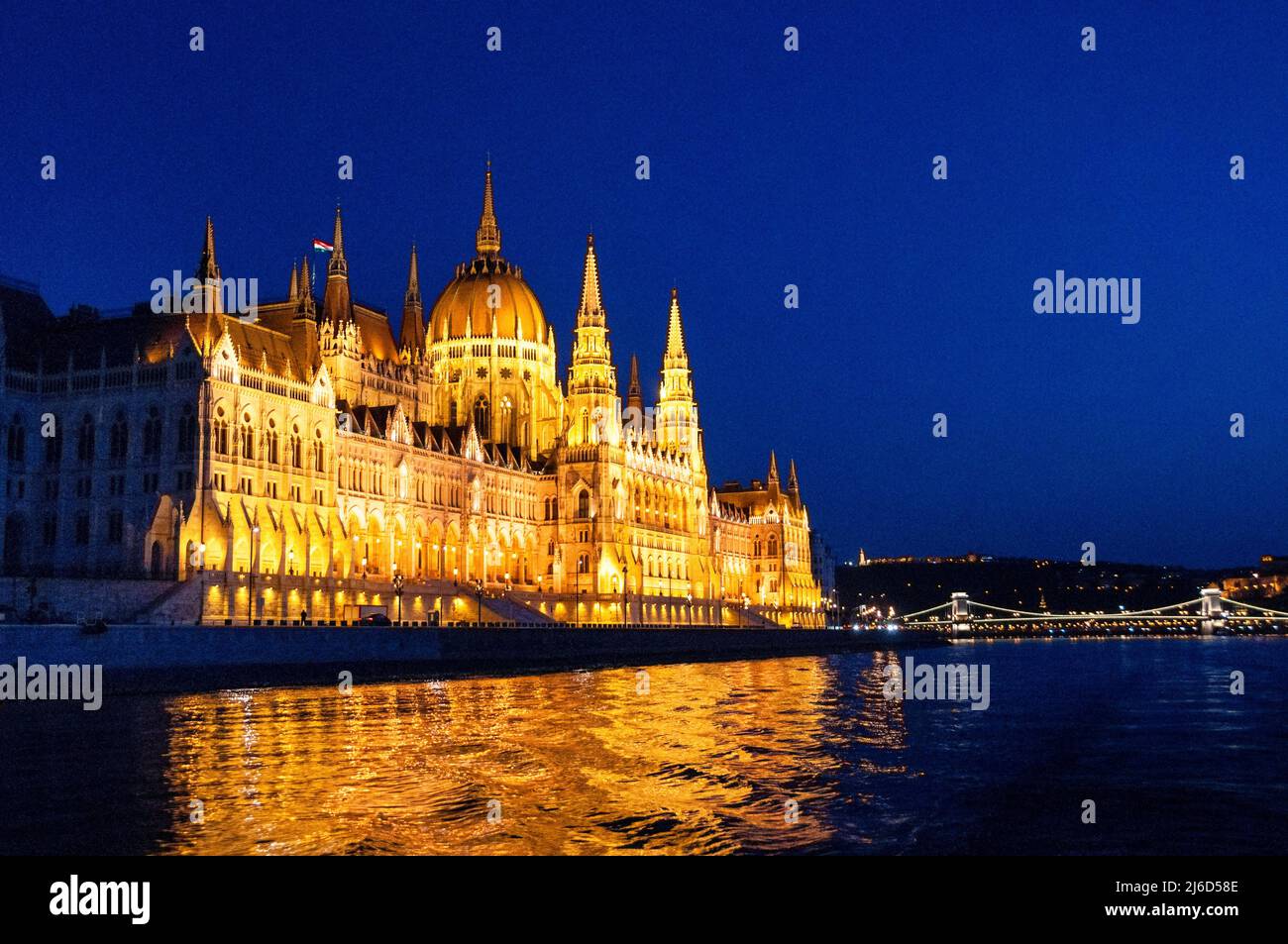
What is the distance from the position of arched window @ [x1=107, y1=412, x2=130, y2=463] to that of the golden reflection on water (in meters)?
31.9

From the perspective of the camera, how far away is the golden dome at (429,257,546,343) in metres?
139

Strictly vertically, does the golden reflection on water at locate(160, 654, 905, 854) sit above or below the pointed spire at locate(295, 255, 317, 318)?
below

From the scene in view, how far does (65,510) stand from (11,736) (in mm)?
48787

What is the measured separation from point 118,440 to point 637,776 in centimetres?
6253

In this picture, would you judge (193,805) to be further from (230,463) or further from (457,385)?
(457,385)

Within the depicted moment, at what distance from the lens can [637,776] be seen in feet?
97.8

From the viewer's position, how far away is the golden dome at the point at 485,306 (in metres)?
139

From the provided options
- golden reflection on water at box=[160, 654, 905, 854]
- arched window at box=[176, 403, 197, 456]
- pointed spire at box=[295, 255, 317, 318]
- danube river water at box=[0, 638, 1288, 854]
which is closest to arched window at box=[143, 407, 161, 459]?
arched window at box=[176, 403, 197, 456]

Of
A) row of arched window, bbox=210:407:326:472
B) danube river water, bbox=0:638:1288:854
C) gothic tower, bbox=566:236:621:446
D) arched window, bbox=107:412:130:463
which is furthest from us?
gothic tower, bbox=566:236:621:446

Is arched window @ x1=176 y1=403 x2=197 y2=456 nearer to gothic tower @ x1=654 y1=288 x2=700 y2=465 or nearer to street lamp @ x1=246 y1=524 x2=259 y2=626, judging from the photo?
street lamp @ x1=246 y1=524 x2=259 y2=626

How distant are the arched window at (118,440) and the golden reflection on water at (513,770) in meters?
31.9

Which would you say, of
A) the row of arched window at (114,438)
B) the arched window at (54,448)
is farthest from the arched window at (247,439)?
the arched window at (54,448)

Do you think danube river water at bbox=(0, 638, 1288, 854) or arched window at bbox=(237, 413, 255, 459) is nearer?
danube river water at bbox=(0, 638, 1288, 854)
